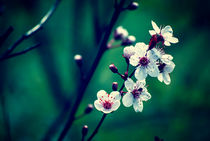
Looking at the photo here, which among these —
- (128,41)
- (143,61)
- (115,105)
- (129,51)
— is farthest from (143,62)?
(128,41)

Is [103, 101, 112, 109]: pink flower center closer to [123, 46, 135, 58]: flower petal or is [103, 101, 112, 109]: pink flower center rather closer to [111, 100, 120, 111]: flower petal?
[111, 100, 120, 111]: flower petal

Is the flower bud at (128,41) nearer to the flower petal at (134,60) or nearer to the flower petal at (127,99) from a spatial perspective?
the flower petal at (134,60)

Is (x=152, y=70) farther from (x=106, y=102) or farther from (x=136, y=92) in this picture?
(x=106, y=102)

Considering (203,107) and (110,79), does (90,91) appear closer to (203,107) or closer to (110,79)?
(110,79)

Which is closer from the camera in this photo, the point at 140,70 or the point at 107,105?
the point at 140,70

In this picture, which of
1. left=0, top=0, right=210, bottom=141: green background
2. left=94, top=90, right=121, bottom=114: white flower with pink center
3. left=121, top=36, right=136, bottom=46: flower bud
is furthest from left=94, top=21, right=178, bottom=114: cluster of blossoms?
left=0, top=0, right=210, bottom=141: green background

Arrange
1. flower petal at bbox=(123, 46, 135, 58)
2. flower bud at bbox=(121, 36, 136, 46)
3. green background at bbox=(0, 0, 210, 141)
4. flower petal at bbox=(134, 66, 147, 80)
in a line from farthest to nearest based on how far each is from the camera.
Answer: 1. green background at bbox=(0, 0, 210, 141)
2. flower bud at bbox=(121, 36, 136, 46)
3. flower petal at bbox=(123, 46, 135, 58)
4. flower petal at bbox=(134, 66, 147, 80)

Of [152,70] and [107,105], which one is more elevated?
[152,70]
